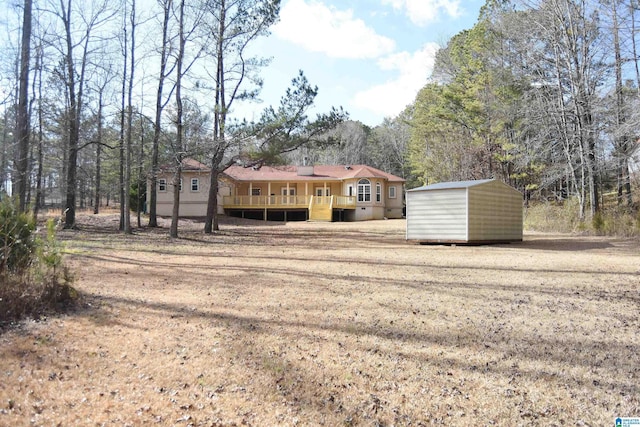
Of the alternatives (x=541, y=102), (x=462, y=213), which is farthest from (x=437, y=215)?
(x=541, y=102)

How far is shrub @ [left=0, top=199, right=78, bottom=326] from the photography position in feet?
15.6

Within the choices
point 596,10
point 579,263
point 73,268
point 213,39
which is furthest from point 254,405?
point 596,10

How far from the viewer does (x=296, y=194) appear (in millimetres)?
33906

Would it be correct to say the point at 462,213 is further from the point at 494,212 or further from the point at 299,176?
the point at 299,176

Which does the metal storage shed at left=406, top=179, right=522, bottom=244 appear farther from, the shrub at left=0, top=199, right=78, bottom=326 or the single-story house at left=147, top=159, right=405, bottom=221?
the single-story house at left=147, top=159, right=405, bottom=221

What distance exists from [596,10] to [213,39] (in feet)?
51.8

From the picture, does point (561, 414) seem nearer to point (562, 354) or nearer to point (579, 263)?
point (562, 354)

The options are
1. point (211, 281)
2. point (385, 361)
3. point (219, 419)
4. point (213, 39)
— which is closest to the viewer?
point (219, 419)

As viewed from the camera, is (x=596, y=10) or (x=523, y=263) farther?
(x=596, y=10)

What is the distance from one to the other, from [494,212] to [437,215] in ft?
7.35

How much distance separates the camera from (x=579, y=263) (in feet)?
31.6

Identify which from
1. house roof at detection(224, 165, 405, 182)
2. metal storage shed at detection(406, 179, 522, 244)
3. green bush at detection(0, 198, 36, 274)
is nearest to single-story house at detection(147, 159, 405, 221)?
house roof at detection(224, 165, 405, 182)

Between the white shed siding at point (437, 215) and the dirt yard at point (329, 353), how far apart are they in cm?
681

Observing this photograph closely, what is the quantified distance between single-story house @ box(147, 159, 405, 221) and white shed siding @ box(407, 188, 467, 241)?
14491 mm
